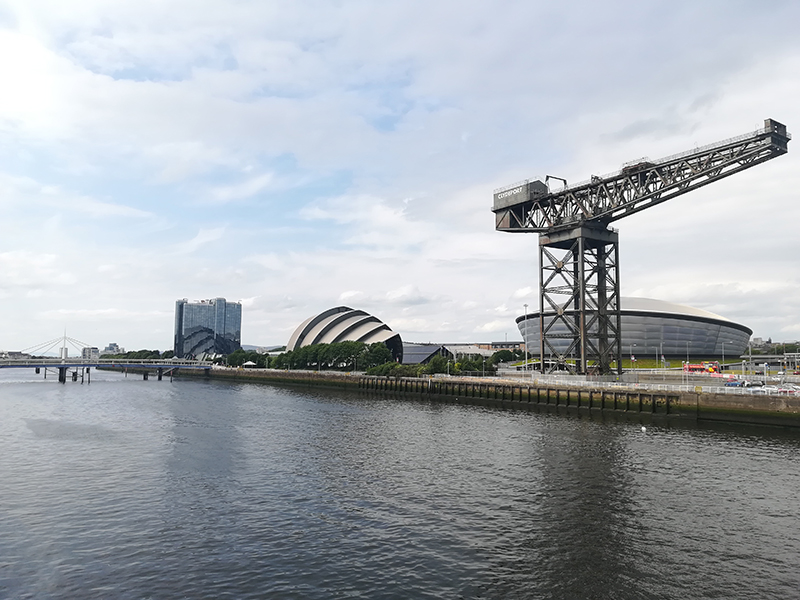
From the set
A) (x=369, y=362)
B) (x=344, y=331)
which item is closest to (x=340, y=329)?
(x=344, y=331)

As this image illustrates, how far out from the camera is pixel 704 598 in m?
18.1

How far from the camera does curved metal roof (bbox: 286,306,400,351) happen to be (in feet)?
558

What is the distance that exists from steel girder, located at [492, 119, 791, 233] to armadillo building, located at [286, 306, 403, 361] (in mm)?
89768

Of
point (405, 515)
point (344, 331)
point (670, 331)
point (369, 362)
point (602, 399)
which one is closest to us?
point (405, 515)

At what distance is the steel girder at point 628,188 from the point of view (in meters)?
58.8

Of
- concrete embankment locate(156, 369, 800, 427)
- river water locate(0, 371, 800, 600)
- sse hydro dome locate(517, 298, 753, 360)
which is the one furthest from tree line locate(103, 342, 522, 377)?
river water locate(0, 371, 800, 600)

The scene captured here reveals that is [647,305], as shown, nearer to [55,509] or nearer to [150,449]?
A: [150,449]

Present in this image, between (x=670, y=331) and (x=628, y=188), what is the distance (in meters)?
94.2

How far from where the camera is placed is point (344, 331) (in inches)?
6944

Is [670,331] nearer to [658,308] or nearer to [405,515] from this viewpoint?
[658,308]

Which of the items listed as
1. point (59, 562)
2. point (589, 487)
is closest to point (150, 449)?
point (59, 562)

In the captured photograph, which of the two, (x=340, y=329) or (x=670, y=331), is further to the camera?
(x=340, y=329)

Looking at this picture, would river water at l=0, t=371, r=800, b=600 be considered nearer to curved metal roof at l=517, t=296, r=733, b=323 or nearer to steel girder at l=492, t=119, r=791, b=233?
steel girder at l=492, t=119, r=791, b=233

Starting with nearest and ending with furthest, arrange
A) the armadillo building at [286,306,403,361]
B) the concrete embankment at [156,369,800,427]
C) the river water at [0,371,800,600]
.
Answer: the river water at [0,371,800,600]
the concrete embankment at [156,369,800,427]
the armadillo building at [286,306,403,361]
